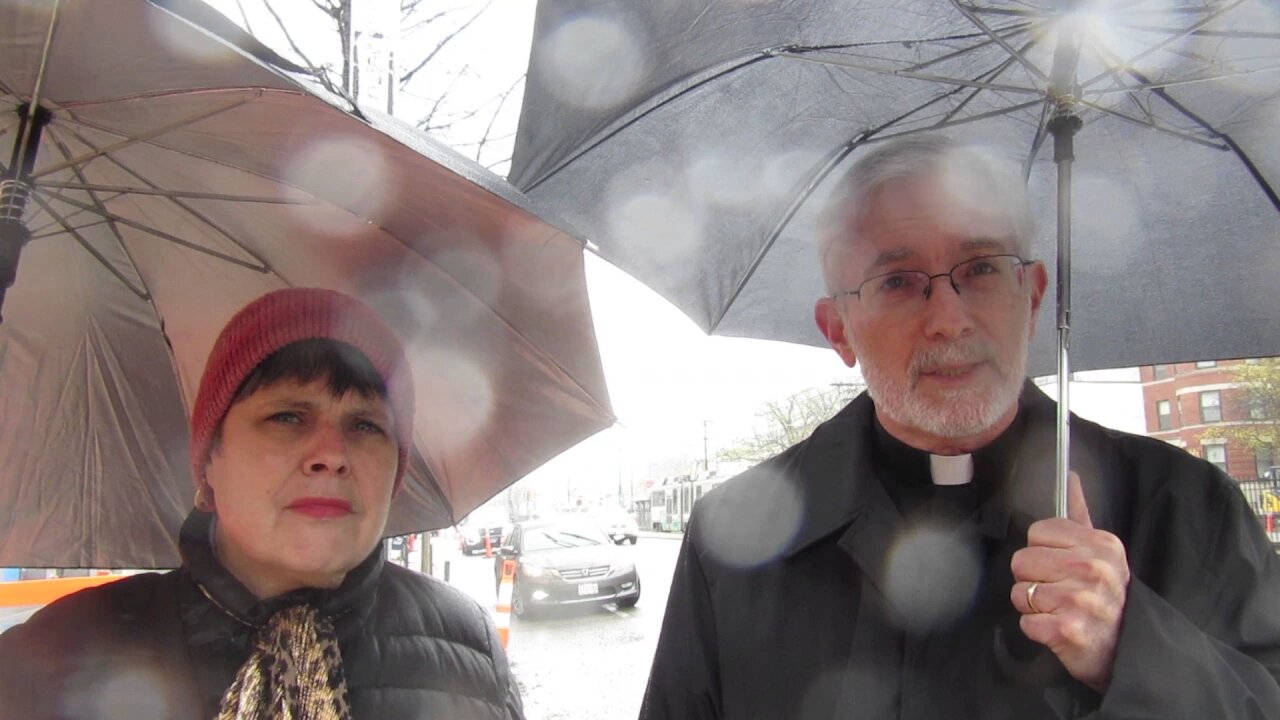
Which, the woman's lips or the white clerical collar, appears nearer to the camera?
the woman's lips

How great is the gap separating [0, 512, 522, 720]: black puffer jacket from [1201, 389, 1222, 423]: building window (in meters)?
46.0

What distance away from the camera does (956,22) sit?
6.68 ft

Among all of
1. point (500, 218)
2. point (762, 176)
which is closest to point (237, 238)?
point (500, 218)

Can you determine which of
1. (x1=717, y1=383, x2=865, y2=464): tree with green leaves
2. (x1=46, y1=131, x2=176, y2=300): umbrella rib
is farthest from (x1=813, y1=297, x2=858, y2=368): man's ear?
(x1=717, y1=383, x2=865, y2=464): tree with green leaves

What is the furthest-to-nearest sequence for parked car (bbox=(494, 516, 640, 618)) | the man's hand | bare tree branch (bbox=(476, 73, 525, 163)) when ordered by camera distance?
parked car (bbox=(494, 516, 640, 618)), bare tree branch (bbox=(476, 73, 525, 163)), the man's hand

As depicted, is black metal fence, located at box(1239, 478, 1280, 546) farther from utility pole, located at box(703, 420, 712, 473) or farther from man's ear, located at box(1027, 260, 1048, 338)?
utility pole, located at box(703, 420, 712, 473)

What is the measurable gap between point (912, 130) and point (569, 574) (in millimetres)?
12333

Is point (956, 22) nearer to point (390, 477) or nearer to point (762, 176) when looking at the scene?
point (762, 176)

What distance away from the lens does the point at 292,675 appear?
158 centimetres

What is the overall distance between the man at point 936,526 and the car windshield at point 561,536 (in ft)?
42.0

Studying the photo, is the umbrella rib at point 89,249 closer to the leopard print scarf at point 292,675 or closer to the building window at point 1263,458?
the leopard print scarf at point 292,675

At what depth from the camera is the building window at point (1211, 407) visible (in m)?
39.0

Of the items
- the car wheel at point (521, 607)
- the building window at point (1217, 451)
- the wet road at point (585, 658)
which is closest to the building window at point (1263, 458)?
the building window at point (1217, 451)

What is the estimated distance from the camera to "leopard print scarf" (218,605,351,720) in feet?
5.04
